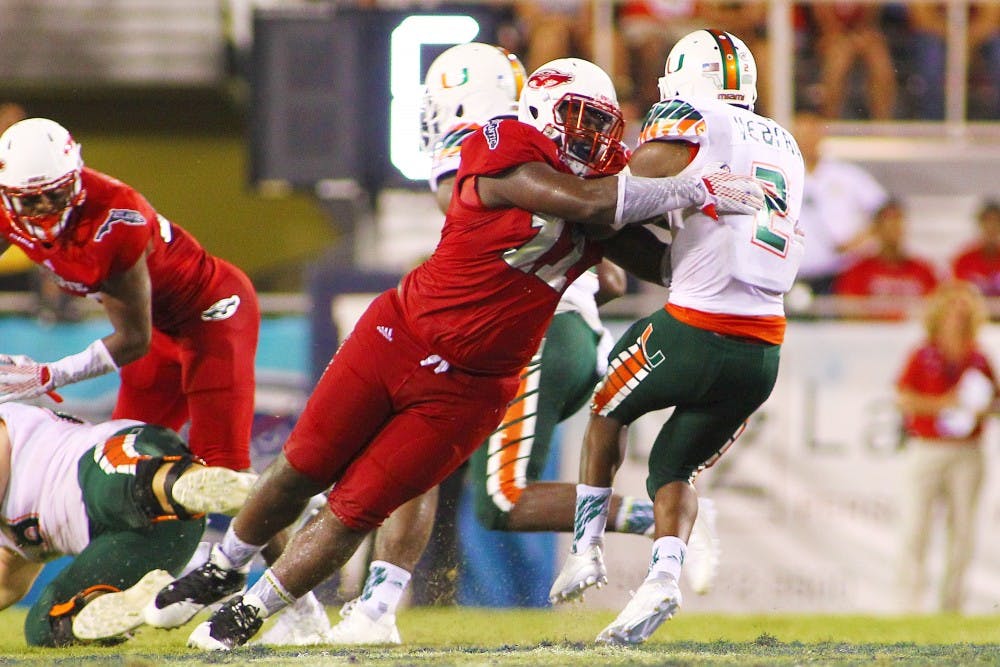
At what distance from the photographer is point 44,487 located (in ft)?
17.2

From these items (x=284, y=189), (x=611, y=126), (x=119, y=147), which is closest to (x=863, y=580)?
(x=284, y=189)

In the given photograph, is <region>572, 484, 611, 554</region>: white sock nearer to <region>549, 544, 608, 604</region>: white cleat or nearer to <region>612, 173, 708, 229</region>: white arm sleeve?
<region>549, 544, 608, 604</region>: white cleat

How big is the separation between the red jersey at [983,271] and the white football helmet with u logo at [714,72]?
5.31 meters

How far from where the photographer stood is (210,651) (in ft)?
15.0

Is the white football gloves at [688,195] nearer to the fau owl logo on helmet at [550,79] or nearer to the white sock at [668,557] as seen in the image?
the fau owl logo on helmet at [550,79]

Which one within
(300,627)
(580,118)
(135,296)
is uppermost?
(580,118)

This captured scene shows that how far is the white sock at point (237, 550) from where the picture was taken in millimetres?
4863

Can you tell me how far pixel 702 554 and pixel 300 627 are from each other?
147 cm

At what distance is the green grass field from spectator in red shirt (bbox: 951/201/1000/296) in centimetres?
295

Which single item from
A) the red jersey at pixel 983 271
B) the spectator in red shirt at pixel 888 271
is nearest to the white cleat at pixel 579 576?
the spectator in red shirt at pixel 888 271

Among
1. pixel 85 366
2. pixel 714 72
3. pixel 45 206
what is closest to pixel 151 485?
pixel 85 366

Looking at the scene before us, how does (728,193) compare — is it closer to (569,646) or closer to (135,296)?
(569,646)

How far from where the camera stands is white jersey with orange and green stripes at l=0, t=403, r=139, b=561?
5.24 m

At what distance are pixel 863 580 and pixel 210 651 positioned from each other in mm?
5047
